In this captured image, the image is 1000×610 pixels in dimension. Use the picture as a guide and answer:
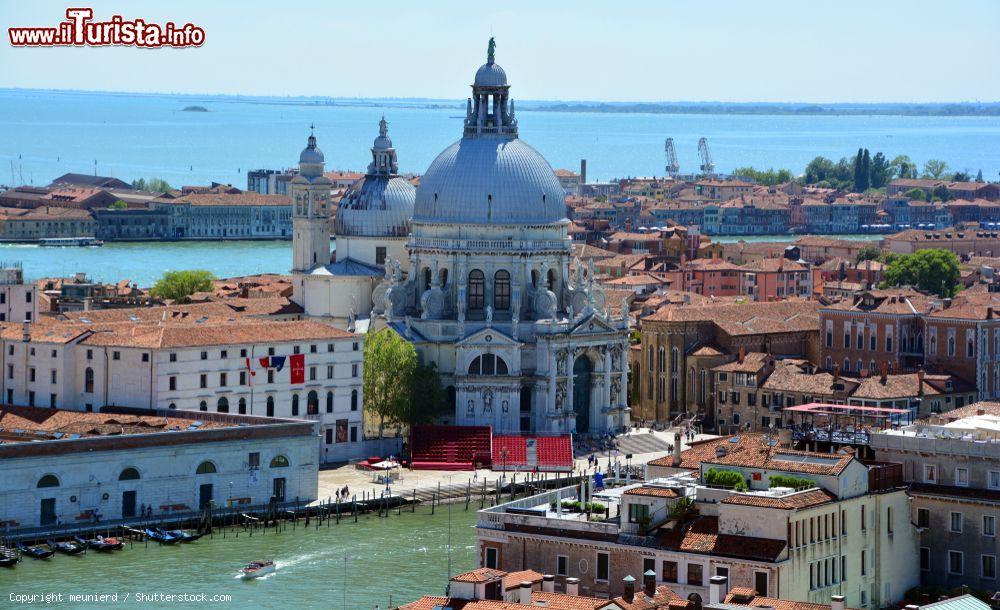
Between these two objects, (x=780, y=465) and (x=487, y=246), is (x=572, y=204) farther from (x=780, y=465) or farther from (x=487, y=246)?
(x=780, y=465)

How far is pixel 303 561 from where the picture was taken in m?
47.2

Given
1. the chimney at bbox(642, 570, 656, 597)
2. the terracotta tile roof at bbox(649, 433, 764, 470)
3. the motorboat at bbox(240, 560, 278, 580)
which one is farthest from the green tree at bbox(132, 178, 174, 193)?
the chimney at bbox(642, 570, 656, 597)

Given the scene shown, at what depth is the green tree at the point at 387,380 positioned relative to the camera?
62.6 m

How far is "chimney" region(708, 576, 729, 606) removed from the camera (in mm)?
33062

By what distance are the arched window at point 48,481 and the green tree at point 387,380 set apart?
13923mm

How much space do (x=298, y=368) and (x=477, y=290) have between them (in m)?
9.37

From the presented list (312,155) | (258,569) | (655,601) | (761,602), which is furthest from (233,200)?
(761,602)

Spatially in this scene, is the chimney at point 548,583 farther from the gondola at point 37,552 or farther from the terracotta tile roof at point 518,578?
the gondola at point 37,552

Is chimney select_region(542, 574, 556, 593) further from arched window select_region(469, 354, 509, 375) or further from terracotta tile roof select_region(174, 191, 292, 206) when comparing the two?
terracotta tile roof select_region(174, 191, 292, 206)

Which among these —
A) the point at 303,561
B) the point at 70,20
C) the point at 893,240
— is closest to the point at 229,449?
the point at 303,561

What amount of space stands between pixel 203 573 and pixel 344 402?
1534 cm

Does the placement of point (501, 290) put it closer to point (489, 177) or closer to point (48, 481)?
point (489, 177)

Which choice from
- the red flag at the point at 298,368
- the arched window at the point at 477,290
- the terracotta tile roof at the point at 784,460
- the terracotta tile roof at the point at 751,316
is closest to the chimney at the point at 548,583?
the terracotta tile roof at the point at 784,460

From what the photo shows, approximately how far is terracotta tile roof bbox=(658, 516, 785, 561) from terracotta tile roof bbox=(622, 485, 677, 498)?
52 cm
